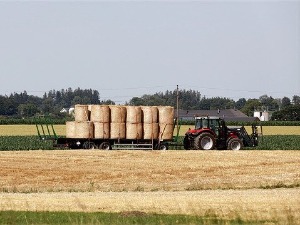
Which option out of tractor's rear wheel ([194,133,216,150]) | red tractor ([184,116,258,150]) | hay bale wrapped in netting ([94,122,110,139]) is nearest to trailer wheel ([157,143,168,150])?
red tractor ([184,116,258,150])

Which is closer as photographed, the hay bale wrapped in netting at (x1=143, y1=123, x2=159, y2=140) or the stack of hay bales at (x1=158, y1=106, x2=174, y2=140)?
the hay bale wrapped in netting at (x1=143, y1=123, x2=159, y2=140)

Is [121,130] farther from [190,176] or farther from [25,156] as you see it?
[190,176]

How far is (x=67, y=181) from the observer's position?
28422 millimetres

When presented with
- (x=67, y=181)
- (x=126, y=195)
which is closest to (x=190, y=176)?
(x=67, y=181)

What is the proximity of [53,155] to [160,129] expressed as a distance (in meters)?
7.30

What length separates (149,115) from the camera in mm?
41219

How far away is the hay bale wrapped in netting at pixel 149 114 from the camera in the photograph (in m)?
41.2

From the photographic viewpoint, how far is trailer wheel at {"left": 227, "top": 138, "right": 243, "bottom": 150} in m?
41.9

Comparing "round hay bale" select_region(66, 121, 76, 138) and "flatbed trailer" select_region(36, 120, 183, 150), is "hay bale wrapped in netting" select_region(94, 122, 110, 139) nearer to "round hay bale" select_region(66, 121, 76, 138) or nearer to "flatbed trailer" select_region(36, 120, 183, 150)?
"flatbed trailer" select_region(36, 120, 183, 150)

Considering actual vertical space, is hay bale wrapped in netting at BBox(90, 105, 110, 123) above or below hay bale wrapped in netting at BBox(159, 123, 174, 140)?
above

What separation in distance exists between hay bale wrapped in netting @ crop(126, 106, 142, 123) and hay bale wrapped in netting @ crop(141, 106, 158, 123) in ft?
0.81

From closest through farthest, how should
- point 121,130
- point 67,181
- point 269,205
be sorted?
point 269,205, point 67,181, point 121,130

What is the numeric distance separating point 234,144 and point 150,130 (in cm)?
459

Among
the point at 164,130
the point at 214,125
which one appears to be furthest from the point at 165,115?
the point at 214,125
